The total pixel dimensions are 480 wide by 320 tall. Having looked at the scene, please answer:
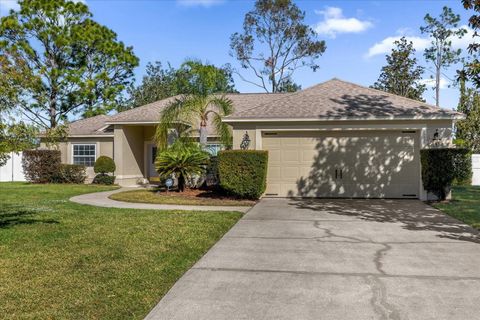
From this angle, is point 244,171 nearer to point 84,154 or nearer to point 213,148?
point 213,148

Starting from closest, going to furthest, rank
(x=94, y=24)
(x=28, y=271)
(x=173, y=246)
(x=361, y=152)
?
(x=28, y=271) < (x=173, y=246) < (x=361, y=152) < (x=94, y=24)

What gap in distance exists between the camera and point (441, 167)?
13.3m

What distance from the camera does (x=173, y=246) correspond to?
23.7 ft

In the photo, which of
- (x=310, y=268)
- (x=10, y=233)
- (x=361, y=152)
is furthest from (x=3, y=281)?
(x=361, y=152)

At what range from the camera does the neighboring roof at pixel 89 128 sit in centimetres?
2381

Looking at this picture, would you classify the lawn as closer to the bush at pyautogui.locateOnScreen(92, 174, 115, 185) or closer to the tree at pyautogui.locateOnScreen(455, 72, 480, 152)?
the bush at pyautogui.locateOnScreen(92, 174, 115, 185)

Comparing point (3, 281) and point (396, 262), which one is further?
point (396, 262)

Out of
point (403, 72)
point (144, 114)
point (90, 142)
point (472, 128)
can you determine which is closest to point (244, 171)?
point (144, 114)

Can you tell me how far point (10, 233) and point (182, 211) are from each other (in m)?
4.42

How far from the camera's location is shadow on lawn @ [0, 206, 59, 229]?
9.79 m

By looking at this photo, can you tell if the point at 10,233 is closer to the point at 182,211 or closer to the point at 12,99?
the point at 12,99

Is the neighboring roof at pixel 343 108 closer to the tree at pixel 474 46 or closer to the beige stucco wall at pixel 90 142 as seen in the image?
the tree at pixel 474 46

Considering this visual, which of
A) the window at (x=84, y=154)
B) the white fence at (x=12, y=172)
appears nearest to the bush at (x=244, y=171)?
the window at (x=84, y=154)

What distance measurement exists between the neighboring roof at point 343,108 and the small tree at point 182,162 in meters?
2.14
